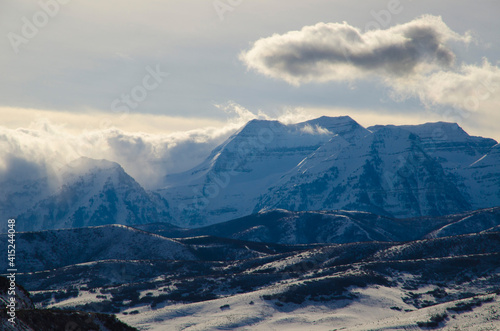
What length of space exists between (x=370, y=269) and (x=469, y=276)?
24.3 metres

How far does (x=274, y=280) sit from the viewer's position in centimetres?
15700

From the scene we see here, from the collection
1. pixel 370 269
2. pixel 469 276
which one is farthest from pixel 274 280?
pixel 469 276

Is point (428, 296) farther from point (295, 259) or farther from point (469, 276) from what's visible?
point (295, 259)

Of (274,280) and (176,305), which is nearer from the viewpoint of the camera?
(176,305)

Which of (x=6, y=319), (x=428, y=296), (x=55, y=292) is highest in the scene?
(x=6, y=319)

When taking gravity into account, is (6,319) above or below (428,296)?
above

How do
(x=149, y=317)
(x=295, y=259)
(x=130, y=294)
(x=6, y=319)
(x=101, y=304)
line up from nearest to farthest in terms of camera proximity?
(x=6, y=319), (x=149, y=317), (x=101, y=304), (x=130, y=294), (x=295, y=259)

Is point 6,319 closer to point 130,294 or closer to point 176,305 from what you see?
point 176,305

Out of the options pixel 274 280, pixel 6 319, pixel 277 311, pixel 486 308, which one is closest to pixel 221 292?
pixel 274 280

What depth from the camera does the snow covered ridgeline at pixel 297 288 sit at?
120 m

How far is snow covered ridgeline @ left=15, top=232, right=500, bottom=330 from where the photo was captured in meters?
120

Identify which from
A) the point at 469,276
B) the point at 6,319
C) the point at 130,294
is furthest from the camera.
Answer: the point at 469,276

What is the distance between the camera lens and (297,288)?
137375 mm

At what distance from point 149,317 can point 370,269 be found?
63635 mm
